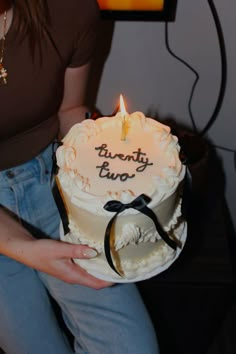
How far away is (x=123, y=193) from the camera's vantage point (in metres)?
0.58

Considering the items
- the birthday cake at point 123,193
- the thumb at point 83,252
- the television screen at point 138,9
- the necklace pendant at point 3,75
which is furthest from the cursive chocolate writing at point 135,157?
the television screen at point 138,9

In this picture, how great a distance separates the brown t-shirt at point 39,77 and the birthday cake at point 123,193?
16cm

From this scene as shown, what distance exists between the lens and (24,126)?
851mm

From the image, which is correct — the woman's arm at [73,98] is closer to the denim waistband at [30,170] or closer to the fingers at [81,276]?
the denim waistband at [30,170]

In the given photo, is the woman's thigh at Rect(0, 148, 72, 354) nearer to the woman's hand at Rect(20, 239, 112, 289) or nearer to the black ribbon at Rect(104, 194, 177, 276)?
the woman's hand at Rect(20, 239, 112, 289)

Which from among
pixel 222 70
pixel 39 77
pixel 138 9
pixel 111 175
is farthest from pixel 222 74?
pixel 111 175

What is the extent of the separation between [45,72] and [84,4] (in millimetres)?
146

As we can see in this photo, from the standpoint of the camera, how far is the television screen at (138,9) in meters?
1.00

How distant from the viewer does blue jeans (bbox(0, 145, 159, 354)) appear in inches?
32.7

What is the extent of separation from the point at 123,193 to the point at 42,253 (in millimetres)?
233

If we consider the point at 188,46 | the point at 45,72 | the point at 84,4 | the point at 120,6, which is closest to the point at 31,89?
the point at 45,72

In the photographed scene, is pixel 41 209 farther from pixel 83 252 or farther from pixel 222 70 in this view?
pixel 222 70

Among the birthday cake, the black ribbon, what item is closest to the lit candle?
the birthday cake

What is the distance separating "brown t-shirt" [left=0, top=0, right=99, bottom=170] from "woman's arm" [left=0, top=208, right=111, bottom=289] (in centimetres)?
13
